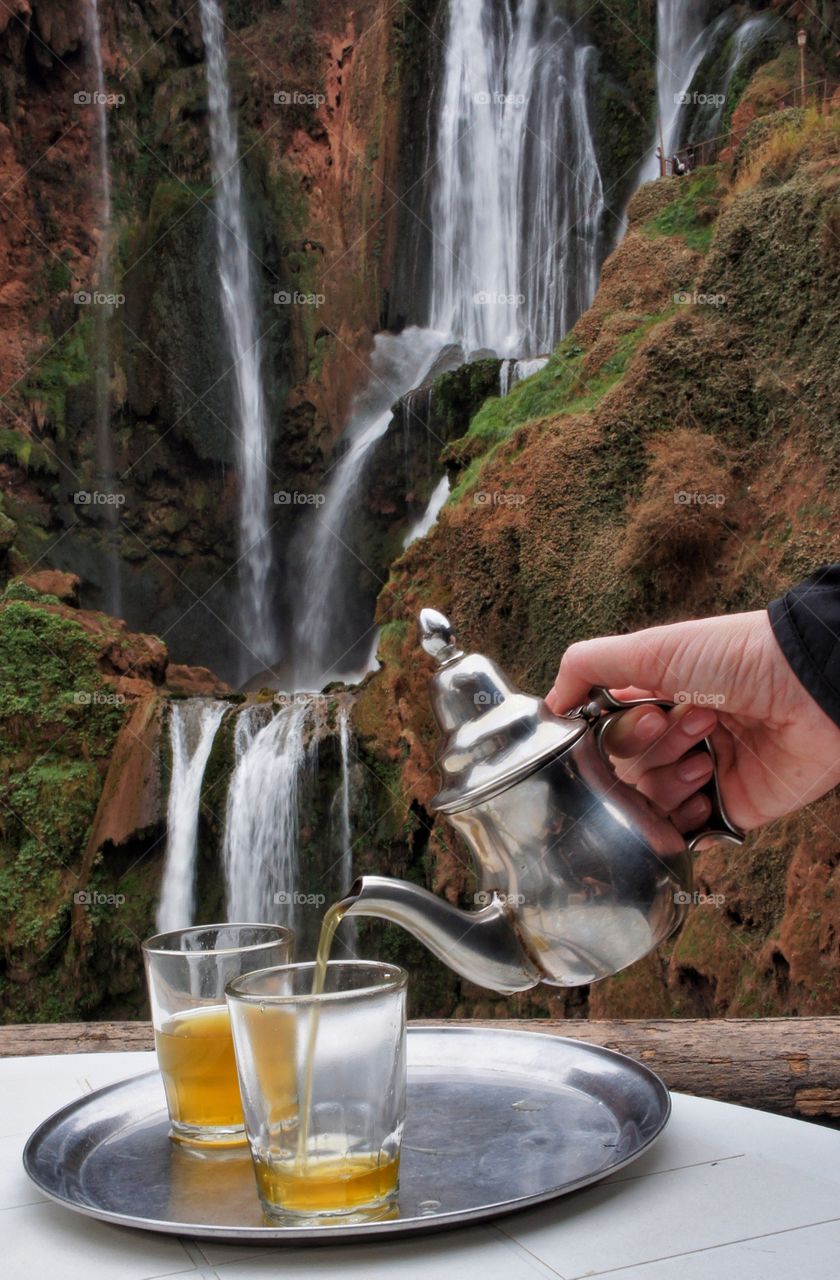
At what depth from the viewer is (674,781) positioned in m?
1.06

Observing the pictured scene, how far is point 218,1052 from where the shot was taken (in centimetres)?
85

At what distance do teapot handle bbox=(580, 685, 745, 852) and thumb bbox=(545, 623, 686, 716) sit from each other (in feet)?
0.06

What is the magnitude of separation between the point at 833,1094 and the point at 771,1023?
21 centimetres

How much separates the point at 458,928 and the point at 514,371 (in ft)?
18.8

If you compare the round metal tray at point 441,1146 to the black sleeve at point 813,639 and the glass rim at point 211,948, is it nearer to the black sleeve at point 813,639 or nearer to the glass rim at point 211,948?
the glass rim at point 211,948

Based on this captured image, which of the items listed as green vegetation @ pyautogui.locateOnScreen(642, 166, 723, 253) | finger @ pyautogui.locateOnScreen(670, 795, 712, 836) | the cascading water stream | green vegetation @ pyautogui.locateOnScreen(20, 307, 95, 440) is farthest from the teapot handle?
green vegetation @ pyautogui.locateOnScreen(20, 307, 95, 440)

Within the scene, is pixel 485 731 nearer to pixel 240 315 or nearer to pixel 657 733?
pixel 657 733

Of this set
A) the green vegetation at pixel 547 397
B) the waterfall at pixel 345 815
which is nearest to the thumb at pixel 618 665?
the green vegetation at pixel 547 397

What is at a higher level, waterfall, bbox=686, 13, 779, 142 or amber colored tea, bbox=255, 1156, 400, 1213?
waterfall, bbox=686, 13, 779, 142

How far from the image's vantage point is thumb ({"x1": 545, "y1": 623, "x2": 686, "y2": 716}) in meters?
1.04

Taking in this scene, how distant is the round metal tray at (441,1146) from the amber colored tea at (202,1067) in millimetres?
27

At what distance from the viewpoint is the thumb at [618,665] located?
1.04 meters

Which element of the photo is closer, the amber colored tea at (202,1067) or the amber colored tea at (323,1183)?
the amber colored tea at (323,1183)

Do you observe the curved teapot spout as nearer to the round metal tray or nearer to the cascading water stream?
the round metal tray
